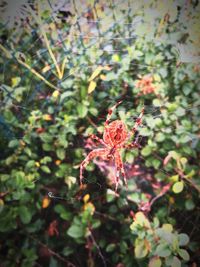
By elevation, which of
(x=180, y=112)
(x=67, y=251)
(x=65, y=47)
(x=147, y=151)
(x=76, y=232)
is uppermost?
(x=65, y=47)

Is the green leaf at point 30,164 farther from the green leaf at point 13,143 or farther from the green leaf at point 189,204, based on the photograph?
the green leaf at point 189,204

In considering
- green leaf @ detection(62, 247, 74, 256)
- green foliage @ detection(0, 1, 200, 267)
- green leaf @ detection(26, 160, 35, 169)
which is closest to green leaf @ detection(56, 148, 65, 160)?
green foliage @ detection(0, 1, 200, 267)

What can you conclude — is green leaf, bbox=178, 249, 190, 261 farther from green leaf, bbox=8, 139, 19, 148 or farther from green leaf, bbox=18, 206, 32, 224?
green leaf, bbox=8, 139, 19, 148

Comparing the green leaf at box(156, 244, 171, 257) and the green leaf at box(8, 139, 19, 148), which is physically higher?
the green leaf at box(8, 139, 19, 148)

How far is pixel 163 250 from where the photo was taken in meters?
0.90

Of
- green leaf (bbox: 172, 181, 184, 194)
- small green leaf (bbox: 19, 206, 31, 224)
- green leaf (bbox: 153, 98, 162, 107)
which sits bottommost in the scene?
small green leaf (bbox: 19, 206, 31, 224)

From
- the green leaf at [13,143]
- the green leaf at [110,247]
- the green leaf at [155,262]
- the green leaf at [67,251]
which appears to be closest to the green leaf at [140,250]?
the green leaf at [155,262]

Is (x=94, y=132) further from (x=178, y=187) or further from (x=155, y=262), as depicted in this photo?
(x=155, y=262)

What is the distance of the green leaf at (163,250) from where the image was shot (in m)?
0.89

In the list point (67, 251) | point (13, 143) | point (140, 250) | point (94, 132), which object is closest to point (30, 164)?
point (13, 143)

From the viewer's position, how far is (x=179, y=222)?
1212 mm

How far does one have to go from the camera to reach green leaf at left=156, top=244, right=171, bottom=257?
2.91 ft

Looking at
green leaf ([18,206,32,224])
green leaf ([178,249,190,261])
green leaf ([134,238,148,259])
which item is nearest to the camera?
green leaf ([178,249,190,261])

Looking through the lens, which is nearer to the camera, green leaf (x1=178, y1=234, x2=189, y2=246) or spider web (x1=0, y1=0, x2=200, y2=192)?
green leaf (x1=178, y1=234, x2=189, y2=246)
